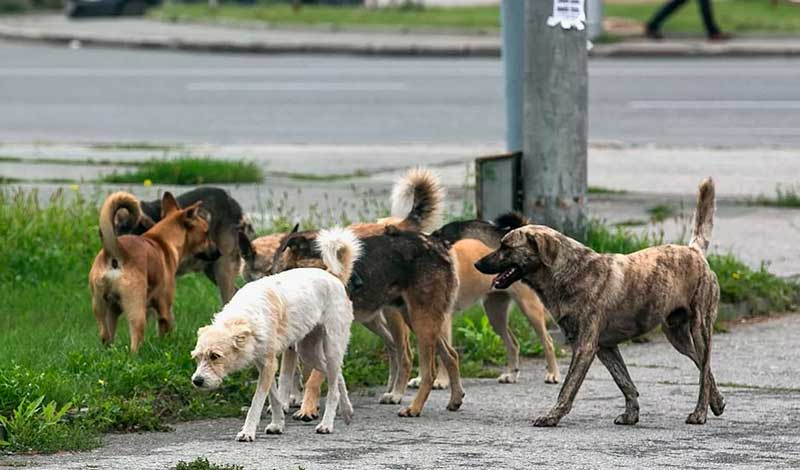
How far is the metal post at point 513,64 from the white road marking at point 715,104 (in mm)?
8999

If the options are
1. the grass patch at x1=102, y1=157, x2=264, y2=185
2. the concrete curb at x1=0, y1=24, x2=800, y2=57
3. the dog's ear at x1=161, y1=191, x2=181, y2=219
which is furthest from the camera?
the concrete curb at x1=0, y1=24, x2=800, y2=57

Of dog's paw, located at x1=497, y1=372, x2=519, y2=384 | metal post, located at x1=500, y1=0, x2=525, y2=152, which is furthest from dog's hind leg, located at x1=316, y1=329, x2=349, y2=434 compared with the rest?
metal post, located at x1=500, y1=0, x2=525, y2=152

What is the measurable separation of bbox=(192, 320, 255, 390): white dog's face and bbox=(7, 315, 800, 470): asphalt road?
12.0 inches

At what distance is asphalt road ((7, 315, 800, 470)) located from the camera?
6.79 m

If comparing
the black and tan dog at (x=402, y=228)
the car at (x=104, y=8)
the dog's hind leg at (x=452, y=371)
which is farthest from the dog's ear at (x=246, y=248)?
the car at (x=104, y=8)

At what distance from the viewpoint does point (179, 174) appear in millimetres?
13867

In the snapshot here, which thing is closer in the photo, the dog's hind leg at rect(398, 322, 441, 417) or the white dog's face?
the white dog's face

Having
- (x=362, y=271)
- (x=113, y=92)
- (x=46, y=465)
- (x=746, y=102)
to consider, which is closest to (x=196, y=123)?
(x=113, y=92)

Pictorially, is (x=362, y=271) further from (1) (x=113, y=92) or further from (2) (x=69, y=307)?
(1) (x=113, y=92)

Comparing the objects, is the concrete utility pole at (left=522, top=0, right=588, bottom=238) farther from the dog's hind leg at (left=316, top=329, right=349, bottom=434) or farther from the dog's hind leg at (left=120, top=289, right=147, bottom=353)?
the dog's hind leg at (left=316, top=329, right=349, bottom=434)

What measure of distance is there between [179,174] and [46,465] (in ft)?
24.0

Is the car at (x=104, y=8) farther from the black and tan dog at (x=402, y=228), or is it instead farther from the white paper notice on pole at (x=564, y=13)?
the black and tan dog at (x=402, y=228)

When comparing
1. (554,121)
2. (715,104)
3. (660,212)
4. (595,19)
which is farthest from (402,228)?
(595,19)

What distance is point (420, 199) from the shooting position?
884cm
